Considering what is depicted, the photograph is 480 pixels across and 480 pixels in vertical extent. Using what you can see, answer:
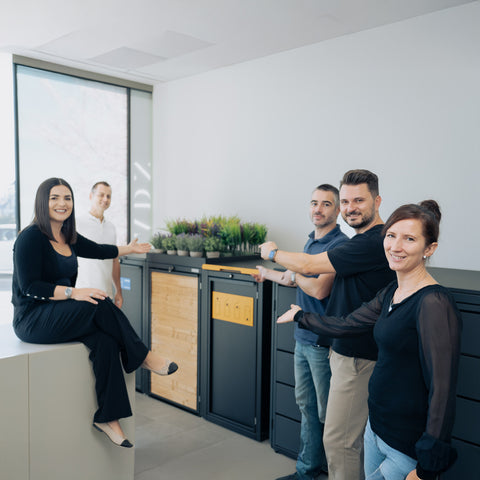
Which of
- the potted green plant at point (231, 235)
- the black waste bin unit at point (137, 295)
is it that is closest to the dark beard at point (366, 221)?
the potted green plant at point (231, 235)

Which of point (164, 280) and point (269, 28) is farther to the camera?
point (164, 280)

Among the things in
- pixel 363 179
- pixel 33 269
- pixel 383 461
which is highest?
pixel 363 179

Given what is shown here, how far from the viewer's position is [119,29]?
12.6 ft

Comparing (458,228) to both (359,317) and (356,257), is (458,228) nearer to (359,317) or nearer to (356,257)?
(356,257)

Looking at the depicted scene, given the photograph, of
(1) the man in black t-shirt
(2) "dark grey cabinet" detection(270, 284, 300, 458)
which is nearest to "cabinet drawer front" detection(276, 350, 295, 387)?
(2) "dark grey cabinet" detection(270, 284, 300, 458)

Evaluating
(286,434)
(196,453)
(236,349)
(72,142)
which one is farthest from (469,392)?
(72,142)

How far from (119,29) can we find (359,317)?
3.08m

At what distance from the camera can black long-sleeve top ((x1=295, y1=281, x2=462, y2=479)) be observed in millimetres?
1441

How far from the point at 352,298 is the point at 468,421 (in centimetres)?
86

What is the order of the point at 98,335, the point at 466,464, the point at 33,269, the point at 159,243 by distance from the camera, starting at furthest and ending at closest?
the point at 159,243, the point at 98,335, the point at 33,269, the point at 466,464

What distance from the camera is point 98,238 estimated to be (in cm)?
383

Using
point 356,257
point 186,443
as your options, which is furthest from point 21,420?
point 356,257

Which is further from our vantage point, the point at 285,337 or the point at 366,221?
the point at 285,337

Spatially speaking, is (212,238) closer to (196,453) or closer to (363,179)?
(196,453)
